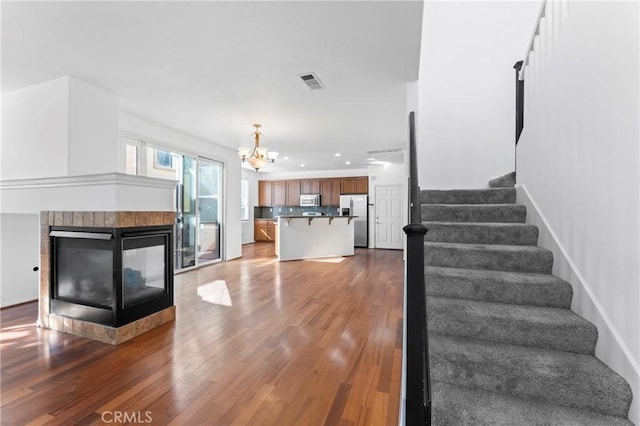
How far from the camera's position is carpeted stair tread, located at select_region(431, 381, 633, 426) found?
1260mm

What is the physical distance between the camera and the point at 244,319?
9.74 feet

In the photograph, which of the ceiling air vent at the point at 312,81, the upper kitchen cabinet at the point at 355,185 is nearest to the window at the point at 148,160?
the ceiling air vent at the point at 312,81

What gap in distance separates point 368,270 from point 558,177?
363 cm

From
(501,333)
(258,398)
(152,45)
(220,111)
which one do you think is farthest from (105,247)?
(501,333)

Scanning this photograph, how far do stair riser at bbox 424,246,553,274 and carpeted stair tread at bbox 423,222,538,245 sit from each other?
0.23 m

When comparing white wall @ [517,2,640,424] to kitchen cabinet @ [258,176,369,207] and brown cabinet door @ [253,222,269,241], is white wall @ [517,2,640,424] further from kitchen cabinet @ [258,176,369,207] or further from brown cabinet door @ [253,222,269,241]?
brown cabinet door @ [253,222,269,241]

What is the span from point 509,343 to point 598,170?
1079 millimetres

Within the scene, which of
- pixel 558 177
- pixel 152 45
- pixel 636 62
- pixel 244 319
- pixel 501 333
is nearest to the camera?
pixel 636 62

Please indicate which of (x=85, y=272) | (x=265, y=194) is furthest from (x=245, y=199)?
(x=85, y=272)

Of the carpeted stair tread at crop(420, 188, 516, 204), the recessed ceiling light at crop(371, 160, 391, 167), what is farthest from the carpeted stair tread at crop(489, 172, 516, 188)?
the recessed ceiling light at crop(371, 160, 391, 167)

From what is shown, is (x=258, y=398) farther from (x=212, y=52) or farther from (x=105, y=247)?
(x=212, y=52)

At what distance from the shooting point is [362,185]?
8773 millimetres

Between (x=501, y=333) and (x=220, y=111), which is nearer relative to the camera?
(x=501, y=333)

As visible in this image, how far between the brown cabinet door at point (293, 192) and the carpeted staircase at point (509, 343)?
753 cm
